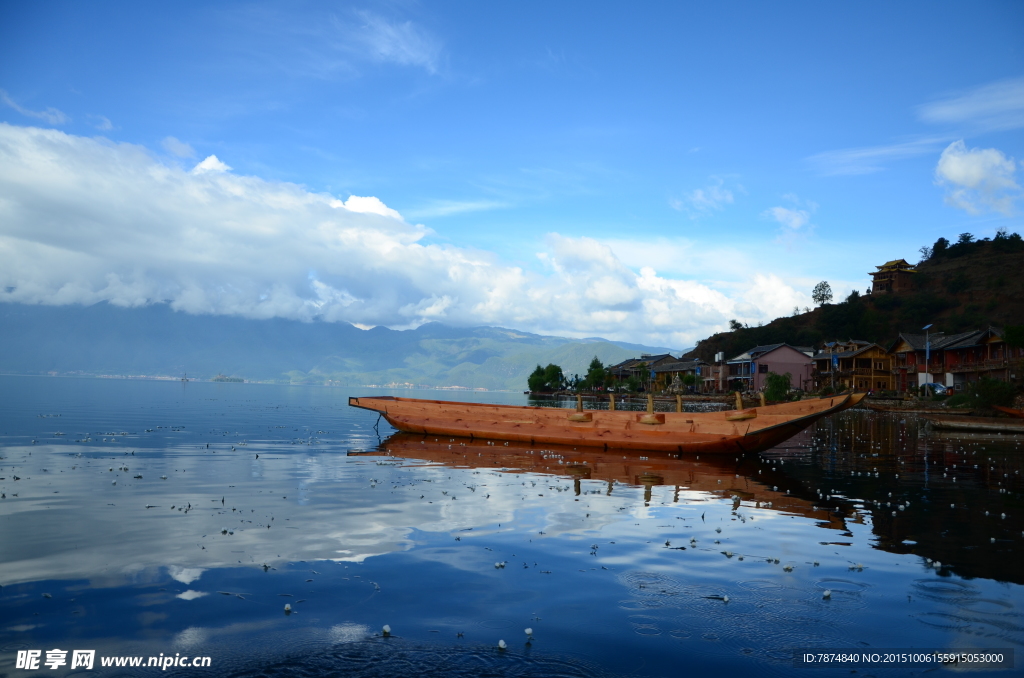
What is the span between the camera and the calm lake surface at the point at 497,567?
7.87 m

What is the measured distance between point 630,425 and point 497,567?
2103 centimetres

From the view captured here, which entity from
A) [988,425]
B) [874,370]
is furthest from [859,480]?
[874,370]

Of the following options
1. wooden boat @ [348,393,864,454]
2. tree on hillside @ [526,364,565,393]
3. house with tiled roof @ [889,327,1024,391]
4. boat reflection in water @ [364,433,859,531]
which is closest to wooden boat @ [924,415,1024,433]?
house with tiled roof @ [889,327,1024,391]

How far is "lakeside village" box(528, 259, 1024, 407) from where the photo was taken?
70.8 m

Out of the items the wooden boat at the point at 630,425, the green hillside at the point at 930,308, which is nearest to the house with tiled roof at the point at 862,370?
the green hillside at the point at 930,308

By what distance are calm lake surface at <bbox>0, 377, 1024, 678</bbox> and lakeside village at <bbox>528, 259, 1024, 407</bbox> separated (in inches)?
1356

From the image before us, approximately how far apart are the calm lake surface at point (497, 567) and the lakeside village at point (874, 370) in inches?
1356

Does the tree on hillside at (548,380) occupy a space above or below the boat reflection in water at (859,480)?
above

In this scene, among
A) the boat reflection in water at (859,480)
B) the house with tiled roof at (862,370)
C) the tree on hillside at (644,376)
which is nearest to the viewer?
the boat reflection in water at (859,480)

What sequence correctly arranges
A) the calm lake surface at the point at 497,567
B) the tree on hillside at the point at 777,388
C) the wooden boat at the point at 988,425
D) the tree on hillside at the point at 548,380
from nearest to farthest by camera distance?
the calm lake surface at the point at 497,567, the wooden boat at the point at 988,425, the tree on hillside at the point at 777,388, the tree on hillside at the point at 548,380

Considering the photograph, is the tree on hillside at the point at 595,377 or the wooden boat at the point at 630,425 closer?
the wooden boat at the point at 630,425

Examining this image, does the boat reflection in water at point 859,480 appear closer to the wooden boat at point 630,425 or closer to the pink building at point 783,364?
the wooden boat at point 630,425

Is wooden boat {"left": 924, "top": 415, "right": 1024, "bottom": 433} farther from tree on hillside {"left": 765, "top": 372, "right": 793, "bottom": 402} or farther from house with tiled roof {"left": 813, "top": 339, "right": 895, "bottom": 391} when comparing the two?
house with tiled roof {"left": 813, "top": 339, "right": 895, "bottom": 391}

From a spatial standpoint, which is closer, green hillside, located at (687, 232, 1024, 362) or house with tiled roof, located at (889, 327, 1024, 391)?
house with tiled roof, located at (889, 327, 1024, 391)
